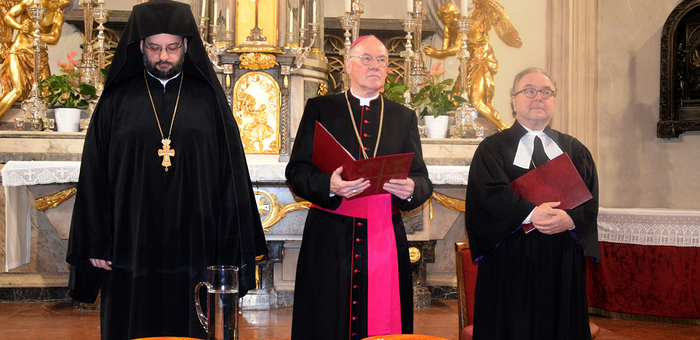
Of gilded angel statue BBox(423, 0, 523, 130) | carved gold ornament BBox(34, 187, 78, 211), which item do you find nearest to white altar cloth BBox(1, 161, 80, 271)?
carved gold ornament BBox(34, 187, 78, 211)

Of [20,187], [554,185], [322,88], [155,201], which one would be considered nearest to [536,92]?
[554,185]

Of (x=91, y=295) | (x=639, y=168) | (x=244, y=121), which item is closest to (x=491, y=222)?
(x=91, y=295)

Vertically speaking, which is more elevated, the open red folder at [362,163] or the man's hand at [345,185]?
the open red folder at [362,163]

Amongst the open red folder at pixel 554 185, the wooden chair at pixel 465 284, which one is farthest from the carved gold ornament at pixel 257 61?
the open red folder at pixel 554 185

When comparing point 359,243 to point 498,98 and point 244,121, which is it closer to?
point 244,121

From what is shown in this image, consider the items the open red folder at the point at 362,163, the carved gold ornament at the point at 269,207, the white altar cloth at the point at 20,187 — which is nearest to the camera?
the open red folder at the point at 362,163

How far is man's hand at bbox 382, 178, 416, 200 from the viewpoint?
244cm

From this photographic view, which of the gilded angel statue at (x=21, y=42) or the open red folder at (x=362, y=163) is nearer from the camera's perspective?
the open red folder at (x=362, y=163)

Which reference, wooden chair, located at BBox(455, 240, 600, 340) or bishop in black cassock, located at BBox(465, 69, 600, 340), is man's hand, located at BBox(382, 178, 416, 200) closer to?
bishop in black cassock, located at BBox(465, 69, 600, 340)

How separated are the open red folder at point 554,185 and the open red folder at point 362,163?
0.52 metres

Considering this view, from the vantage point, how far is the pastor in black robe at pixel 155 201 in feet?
8.11

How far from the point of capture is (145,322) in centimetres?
248

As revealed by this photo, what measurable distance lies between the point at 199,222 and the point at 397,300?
916 mm

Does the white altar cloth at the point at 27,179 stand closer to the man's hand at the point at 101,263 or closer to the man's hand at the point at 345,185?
the man's hand at the point at 101,263
